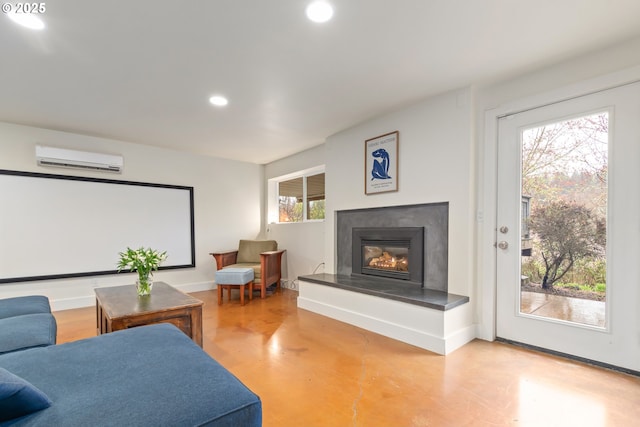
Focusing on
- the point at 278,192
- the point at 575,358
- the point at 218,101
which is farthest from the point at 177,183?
the point at 575,358

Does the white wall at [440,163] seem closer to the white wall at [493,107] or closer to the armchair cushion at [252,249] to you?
the white wall at [493,107]

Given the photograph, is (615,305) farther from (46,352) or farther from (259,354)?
(46,352)

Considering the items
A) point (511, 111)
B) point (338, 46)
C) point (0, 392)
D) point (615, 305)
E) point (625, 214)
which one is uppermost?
point (338, 46)

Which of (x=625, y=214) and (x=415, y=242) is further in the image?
(x=415, y=242)

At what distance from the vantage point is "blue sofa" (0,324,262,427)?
854 millimetres

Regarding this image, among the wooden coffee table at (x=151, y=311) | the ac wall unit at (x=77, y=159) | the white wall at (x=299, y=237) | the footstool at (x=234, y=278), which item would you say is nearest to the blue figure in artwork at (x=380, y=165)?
the white wall at (x=299, y=237)

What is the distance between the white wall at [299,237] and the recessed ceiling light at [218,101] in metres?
1.73

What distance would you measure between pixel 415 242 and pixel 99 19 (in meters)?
3.01

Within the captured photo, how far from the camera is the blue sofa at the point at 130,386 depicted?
0.85 metres

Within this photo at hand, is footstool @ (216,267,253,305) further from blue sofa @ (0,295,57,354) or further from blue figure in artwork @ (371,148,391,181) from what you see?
blue figure in artwork @ (371,148,391,181)

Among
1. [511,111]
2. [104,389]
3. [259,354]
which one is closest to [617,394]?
[511,111]

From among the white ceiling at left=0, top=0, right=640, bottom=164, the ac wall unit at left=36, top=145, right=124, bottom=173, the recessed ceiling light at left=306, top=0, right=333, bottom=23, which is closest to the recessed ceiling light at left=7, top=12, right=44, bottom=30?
the white ceiling at left=0, top=0, right=640, bottom=164

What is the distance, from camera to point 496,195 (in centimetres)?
260

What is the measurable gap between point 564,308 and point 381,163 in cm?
204
